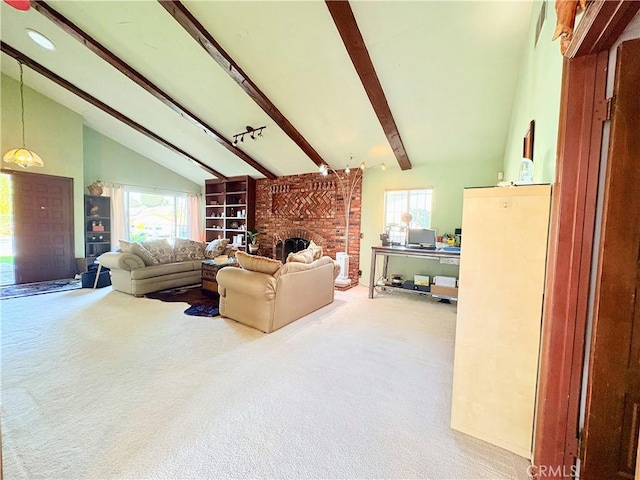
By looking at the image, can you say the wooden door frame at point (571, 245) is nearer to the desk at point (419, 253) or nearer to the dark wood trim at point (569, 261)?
the dark wood trim at point (569, 261)

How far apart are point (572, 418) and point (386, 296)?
338 cm

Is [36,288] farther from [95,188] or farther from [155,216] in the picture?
[155,216]

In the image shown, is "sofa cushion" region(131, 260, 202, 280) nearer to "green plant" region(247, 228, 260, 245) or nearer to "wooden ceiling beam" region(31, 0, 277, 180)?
"green plant" region(247, 228, 260, 245)

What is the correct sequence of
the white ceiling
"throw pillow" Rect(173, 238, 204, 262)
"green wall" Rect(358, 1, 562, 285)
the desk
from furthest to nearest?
"throw pillow" Rect(173, 238, 204, 262)
the desk
the white ceiling
"green wall" Rect(358, 1, 562, 285)

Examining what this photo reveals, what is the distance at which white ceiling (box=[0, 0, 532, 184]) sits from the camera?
2.45 m

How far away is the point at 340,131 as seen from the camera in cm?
427

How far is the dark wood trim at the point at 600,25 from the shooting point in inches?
35.2

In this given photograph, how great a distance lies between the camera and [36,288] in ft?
14.3

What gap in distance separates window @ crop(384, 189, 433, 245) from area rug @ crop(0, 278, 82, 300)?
5888 millimetres

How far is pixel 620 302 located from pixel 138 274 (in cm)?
506

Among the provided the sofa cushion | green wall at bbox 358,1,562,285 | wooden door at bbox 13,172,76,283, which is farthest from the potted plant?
wooden door at bbox 13,172,76,283

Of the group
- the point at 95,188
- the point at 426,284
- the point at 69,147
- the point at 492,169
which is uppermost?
the point at 69,147

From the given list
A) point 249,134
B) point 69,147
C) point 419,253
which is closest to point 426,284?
point 419,253

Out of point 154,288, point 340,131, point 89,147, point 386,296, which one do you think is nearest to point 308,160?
point 340,131
